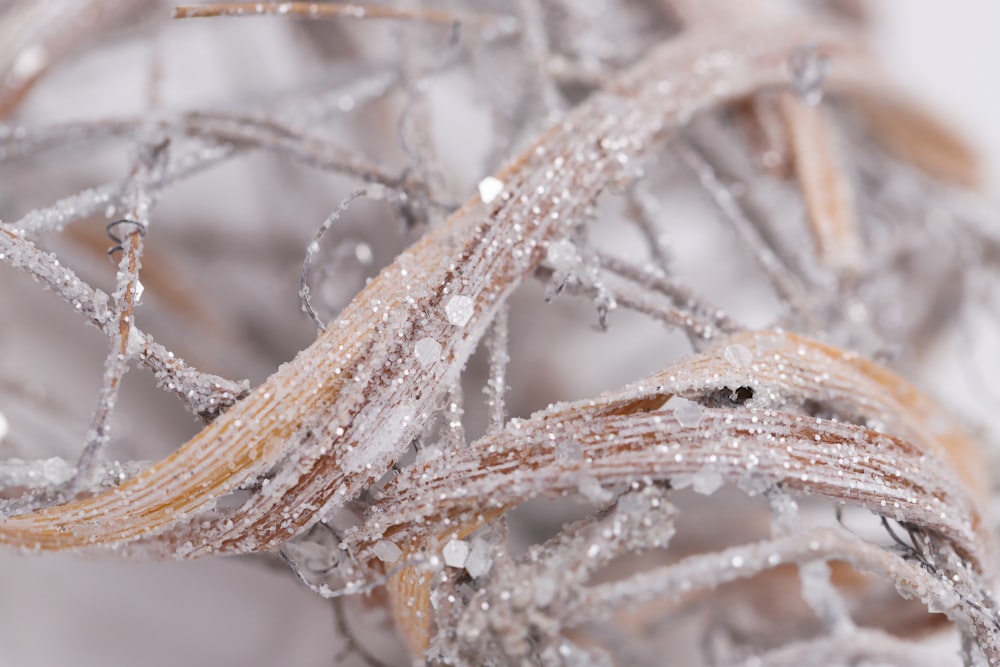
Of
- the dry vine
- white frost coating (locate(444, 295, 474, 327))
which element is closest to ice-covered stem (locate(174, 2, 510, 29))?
the dry vine

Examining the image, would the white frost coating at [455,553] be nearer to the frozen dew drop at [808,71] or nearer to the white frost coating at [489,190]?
the white frost coating at [489,190]

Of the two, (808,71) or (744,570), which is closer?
(744,570)

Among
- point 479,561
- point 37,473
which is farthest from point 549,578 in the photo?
point 37,473

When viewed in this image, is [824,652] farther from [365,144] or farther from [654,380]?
[365,144]

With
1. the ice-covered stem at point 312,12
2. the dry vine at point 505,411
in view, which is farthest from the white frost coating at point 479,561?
the ice-covered stem at point 312,12

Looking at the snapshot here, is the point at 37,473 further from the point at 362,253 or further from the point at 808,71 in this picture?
the point at 808,71
